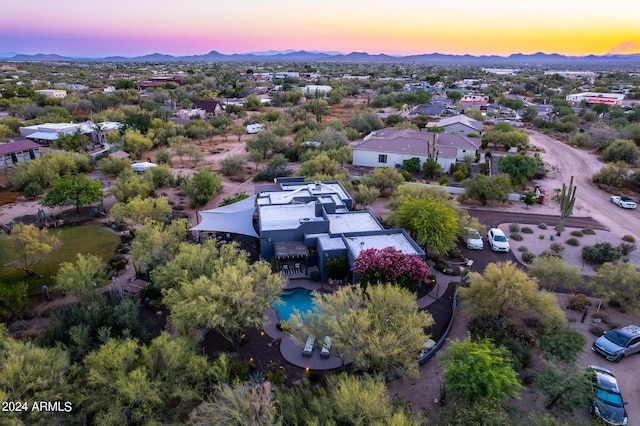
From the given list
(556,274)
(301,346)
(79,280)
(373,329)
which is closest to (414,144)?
(556,274)

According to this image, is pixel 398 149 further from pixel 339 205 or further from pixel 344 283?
pixel 344 283

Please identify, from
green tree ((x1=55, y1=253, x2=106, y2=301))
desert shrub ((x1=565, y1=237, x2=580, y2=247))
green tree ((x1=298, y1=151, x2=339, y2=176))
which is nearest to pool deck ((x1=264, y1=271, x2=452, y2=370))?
green tree ((x1=55, y1=253, x2=106, y2=301))

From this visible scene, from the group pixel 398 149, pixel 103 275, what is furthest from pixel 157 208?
pixel 398 149

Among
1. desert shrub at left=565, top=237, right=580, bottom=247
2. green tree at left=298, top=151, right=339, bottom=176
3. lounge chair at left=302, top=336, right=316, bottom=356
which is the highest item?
green tree at left=298, top=151, right=339, bottom=176

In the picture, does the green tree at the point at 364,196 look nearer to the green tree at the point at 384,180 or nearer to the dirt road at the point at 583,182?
the green tree at the point at 384,180

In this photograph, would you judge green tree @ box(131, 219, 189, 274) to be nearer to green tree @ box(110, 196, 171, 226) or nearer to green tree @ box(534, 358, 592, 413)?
green tree @ box(110, 196, 171, 226)

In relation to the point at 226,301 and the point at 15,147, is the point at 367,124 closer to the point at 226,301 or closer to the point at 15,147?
the point at 15,147

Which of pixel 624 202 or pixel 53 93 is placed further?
pixel 53 93
